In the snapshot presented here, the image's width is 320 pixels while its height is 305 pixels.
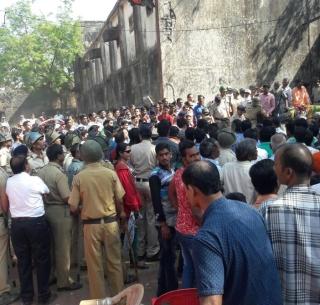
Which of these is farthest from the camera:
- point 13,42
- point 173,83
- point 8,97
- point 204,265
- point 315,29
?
point 8,97

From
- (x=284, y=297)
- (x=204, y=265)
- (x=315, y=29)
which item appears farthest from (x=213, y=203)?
(x=315, y=29)

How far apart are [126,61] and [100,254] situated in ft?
66.1

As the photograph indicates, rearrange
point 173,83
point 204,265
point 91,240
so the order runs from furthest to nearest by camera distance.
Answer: point 173,83 < point 91,240 < point 204,265

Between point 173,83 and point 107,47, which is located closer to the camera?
point 173,83

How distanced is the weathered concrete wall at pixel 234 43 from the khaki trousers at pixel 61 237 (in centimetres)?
1251

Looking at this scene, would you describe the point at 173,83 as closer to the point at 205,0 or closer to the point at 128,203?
the point at 205,0

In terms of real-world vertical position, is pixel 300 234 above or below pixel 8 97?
below

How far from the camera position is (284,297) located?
2867mm

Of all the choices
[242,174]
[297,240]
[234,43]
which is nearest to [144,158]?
[242,174]

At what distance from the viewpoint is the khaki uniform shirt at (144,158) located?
6.80 m

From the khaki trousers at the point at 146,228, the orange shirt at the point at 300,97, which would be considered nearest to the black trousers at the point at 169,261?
the khaki trousers at the point at 146,228

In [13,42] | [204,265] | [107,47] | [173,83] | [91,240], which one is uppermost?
[13,42]

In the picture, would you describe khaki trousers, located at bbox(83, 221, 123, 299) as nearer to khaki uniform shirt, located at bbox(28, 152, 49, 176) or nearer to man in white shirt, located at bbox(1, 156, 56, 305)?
man in white shirt, located at bbox(1, 156, 56, 305)

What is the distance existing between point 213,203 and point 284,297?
0.88 m
